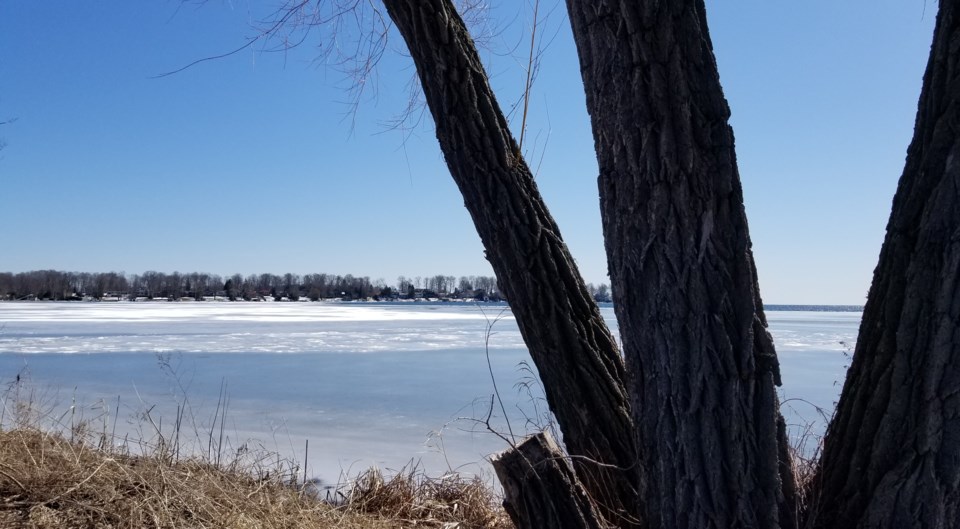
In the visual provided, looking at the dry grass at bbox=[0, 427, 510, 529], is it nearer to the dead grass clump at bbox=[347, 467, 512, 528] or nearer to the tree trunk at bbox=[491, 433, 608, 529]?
the dead grass clump at bbox=[347, 467, 512, 528]

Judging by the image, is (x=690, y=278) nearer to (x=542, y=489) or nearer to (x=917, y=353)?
(x=917, y=353)

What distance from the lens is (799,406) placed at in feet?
20.8

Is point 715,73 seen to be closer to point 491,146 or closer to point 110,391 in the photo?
point 491,146

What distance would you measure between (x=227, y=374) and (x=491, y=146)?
24.7 ft

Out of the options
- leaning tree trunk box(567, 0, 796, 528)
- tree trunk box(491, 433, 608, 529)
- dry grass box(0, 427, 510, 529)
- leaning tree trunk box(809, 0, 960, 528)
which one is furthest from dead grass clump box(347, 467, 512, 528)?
leaning tree trunk box(809, 0, 960, 528)

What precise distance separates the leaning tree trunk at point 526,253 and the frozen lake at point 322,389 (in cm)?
25

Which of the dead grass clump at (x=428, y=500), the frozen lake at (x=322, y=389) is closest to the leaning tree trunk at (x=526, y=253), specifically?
the frozen lake at (x=322, y=389)

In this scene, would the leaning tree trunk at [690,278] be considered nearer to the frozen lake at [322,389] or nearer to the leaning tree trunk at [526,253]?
the frozen lake at [322,389]

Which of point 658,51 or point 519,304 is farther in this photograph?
point 519,304

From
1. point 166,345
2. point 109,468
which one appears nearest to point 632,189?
point 109,468

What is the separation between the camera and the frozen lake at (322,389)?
513 cm

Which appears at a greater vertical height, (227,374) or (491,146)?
(491,146)

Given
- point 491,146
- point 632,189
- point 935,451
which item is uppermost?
point 491,146

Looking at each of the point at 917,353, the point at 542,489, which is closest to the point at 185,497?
the point at 542,489
